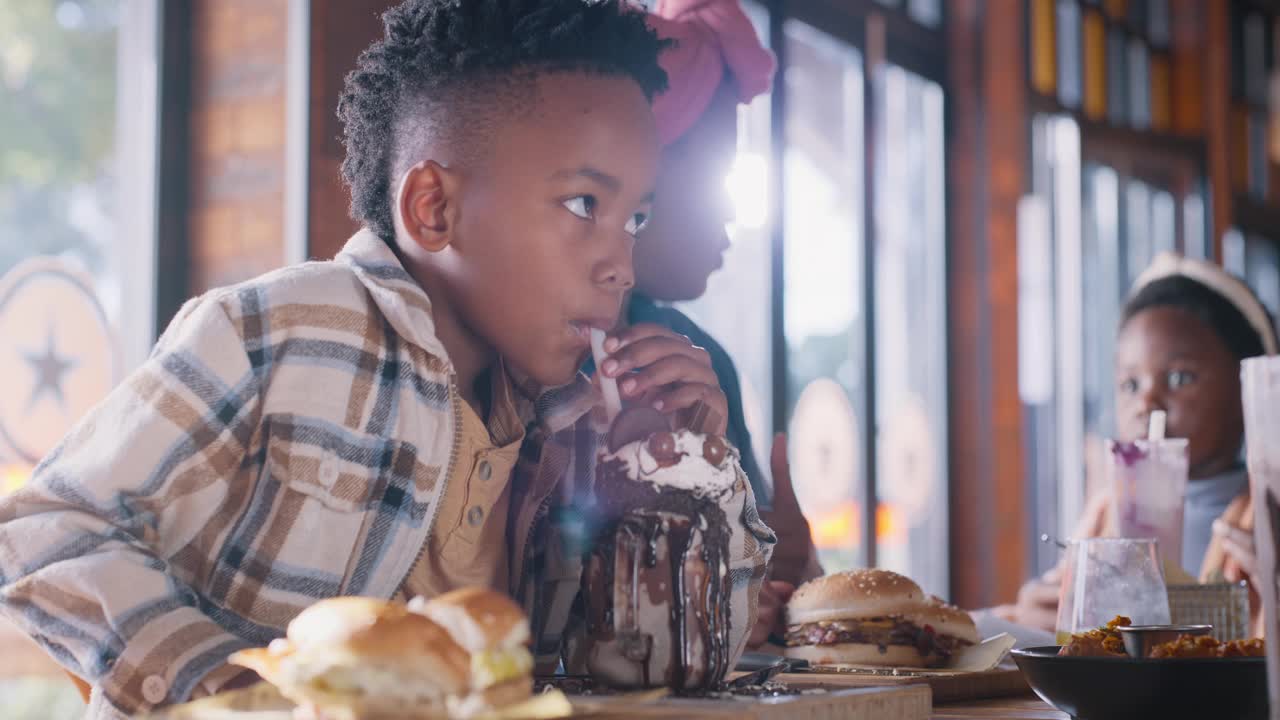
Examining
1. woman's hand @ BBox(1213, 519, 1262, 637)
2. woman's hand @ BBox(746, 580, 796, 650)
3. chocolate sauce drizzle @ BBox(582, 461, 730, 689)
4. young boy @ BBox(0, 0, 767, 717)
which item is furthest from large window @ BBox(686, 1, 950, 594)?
chocolate sauce drizzle @ BBox(582, 461, 730, 689)

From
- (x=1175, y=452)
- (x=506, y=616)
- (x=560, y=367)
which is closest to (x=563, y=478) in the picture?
(x=560, y=367)

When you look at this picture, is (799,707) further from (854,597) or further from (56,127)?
(56,127)

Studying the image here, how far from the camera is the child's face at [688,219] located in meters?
1.71

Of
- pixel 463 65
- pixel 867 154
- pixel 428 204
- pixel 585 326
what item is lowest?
pixel 585 326

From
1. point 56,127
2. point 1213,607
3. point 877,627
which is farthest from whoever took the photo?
point 56,127

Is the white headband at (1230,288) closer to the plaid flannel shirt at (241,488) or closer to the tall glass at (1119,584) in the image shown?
the tall glass at (1119,584)

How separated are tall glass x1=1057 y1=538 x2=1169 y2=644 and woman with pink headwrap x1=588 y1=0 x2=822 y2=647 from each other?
39cm

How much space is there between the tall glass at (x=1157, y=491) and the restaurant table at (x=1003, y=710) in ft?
1.81

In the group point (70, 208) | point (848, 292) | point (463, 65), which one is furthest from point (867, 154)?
point (463, 65)

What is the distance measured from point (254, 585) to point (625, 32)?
0.60 meters

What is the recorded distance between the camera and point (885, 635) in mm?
1393

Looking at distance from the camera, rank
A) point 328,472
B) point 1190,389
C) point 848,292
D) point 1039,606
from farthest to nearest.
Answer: point 848,292 < point 1190,389 < point 1039,606 < point 328,472

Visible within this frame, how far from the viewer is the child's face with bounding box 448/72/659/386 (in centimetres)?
115

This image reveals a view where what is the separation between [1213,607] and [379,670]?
113 cm
